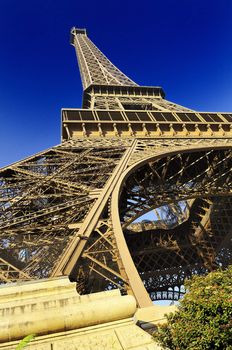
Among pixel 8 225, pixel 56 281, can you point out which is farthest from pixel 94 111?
pixel 56 281

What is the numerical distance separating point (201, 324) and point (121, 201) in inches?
491

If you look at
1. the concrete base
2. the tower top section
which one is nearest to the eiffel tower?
the concrete base

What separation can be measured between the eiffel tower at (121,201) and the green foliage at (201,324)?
1158mm

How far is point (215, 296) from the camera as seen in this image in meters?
4.28

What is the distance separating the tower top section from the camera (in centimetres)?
4712

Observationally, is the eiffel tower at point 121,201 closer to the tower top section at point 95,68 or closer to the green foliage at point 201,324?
the green foliage at point 201,324

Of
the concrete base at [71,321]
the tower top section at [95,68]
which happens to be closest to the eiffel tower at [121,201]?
the concrete base at [71,321]

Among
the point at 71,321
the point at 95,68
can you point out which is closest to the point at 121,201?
the point at 71,321

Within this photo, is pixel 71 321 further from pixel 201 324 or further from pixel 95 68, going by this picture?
pixel 95 68

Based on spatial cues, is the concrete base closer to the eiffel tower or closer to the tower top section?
the eiffel tower

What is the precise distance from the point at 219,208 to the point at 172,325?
2281 centimetres

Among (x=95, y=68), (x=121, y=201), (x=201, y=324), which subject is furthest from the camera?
(x=95, y=68)

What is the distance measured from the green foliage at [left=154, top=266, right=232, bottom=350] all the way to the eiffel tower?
45.6 inches

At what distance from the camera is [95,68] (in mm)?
54094
